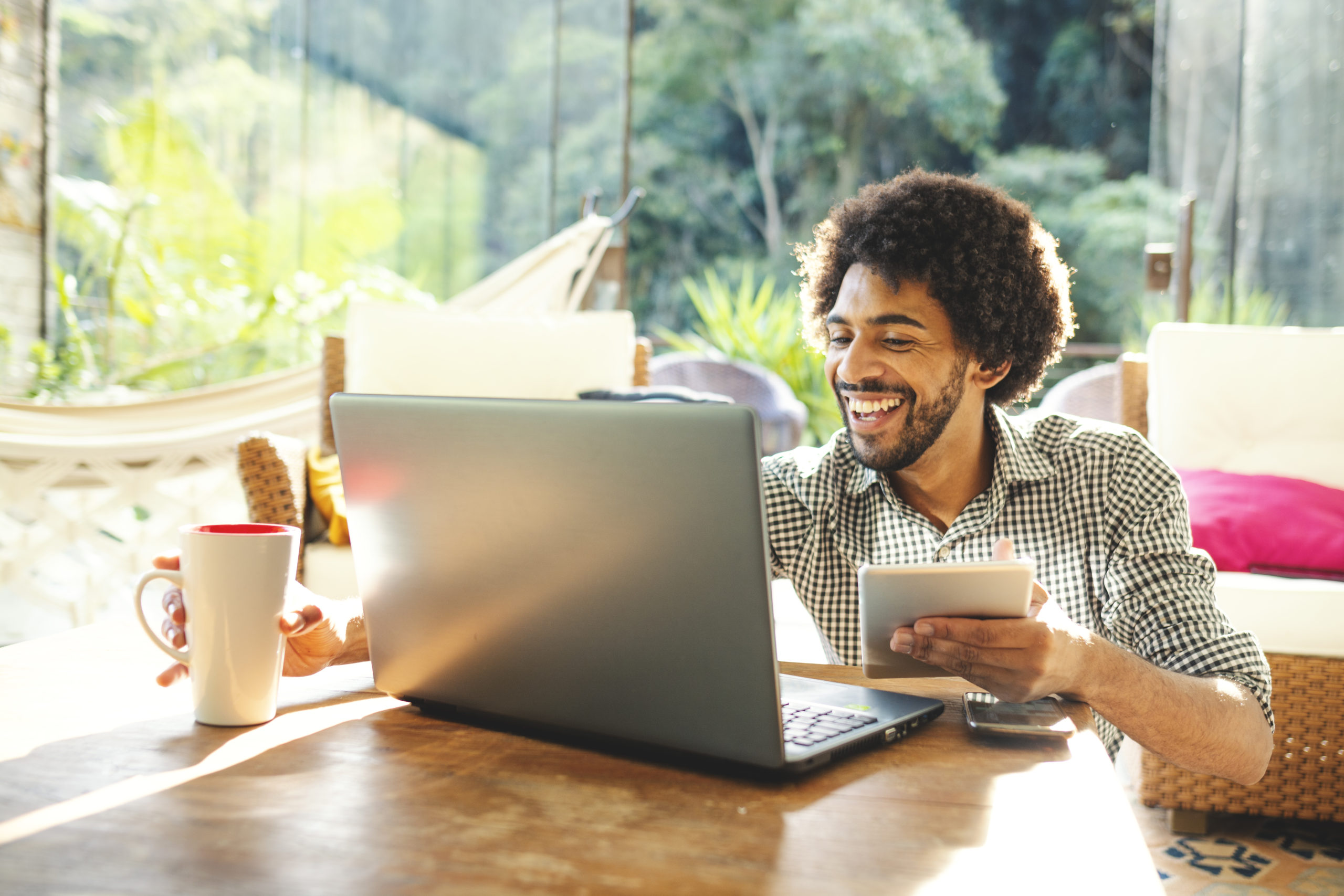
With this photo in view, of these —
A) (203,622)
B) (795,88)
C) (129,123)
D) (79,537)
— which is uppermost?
(795,88)

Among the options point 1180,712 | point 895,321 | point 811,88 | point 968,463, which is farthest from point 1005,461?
point 811,88

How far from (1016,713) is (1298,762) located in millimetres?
1380

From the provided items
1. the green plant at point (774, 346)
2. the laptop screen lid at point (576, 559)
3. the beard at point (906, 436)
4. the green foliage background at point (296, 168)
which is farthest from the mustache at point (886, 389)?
the green plant at point (774, 346)

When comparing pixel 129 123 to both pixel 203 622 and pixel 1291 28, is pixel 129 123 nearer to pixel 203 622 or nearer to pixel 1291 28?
pixel 203 622

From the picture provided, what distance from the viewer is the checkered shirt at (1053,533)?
40.9 inches

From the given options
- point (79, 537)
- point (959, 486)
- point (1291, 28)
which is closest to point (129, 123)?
point (79, 537)

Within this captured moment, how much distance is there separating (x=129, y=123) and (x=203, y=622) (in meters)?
4.00

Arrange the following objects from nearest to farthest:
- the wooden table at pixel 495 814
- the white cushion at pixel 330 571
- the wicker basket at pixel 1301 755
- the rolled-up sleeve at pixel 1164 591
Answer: the wooden table at pixel 495 814 → the rolled-up sleeve at pixel 1164 591 → the wicker basket at pixel 1301 755 → the white cushion at pixel 330 571

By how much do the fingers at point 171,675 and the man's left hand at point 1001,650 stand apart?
1.65 ft

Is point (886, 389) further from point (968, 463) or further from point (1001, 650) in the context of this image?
point (1001, 650)

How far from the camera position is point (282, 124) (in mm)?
4297

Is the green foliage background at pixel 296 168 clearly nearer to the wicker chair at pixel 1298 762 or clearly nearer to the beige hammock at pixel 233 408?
the beige hammock at pixel 233 408

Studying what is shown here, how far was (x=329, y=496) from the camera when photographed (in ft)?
6.93

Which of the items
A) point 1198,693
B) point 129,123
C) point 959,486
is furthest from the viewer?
point 129,123
